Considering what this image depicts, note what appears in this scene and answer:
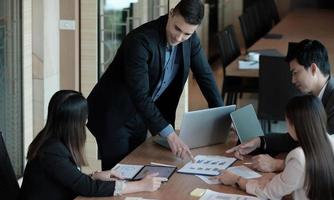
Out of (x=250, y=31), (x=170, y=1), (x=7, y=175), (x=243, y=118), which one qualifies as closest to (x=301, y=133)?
(x=243, y=118)

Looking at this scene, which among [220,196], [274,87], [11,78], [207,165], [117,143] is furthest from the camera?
[274,87]

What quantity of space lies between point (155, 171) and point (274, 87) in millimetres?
2680

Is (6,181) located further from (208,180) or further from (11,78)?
(11,78)

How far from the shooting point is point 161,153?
348 centimetres

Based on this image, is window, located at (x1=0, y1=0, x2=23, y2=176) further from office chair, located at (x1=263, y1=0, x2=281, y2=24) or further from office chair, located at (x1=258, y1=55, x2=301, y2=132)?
office chair, located at (x1=263, y1=0, x2=281, y2=24)

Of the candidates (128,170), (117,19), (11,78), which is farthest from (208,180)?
(117,19)

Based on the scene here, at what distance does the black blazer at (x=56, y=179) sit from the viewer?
284 centimetres

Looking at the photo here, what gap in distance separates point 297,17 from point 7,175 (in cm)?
687

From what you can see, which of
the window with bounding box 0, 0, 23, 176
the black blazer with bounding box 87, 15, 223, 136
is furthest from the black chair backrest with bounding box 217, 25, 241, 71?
the black blazer with bounding box 87, 15, 223, 136

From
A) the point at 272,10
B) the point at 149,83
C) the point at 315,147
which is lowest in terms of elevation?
the point at 315,147

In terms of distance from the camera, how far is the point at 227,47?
6.62 meters

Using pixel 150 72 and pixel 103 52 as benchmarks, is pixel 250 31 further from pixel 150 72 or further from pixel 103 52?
pixel 150 72

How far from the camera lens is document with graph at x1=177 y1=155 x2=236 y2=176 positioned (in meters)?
3.18

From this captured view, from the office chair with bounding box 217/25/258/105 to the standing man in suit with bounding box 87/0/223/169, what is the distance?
278 centimetres
